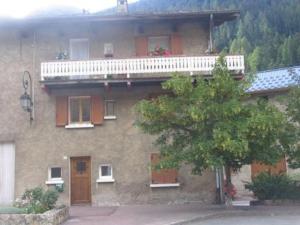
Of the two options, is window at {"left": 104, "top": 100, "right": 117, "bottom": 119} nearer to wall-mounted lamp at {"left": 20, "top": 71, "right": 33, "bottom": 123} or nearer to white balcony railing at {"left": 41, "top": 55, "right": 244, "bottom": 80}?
white balcony railing at {"left": 41, "top": 55, "right": 244, "bottom": 80}

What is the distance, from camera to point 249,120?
1689 cm

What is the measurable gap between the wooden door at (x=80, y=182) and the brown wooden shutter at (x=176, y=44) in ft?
22.2

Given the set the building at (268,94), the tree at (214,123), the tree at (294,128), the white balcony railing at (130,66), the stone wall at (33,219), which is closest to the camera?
the stone wall at (33,219)

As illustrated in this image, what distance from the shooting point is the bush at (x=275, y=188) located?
67.6 ft

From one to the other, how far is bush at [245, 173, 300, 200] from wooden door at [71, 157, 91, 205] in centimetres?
771

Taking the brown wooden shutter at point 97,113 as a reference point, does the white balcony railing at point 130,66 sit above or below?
above

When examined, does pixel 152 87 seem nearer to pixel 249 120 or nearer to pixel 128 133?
pixel 128 133

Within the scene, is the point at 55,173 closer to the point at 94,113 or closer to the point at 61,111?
the point at 61,111

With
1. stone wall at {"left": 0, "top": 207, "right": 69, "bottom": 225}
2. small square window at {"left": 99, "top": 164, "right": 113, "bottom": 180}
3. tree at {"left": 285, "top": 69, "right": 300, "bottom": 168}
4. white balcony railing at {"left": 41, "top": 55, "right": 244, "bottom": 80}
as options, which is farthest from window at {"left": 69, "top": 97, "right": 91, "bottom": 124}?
tree at {"left": 285, "top": 69, "right": 300, "bottom": 168}

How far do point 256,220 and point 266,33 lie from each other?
8554 cm

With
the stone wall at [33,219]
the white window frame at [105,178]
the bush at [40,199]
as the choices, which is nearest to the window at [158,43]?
the white window frame at [105,178]

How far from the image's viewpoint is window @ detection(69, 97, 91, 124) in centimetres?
2334

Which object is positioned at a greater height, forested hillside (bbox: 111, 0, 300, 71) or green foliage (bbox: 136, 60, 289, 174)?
forested hillside (bbox: 111, 0, 300, 71)

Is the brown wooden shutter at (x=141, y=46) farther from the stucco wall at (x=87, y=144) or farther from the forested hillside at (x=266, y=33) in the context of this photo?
the forested hillside at (x=266, y=33)
